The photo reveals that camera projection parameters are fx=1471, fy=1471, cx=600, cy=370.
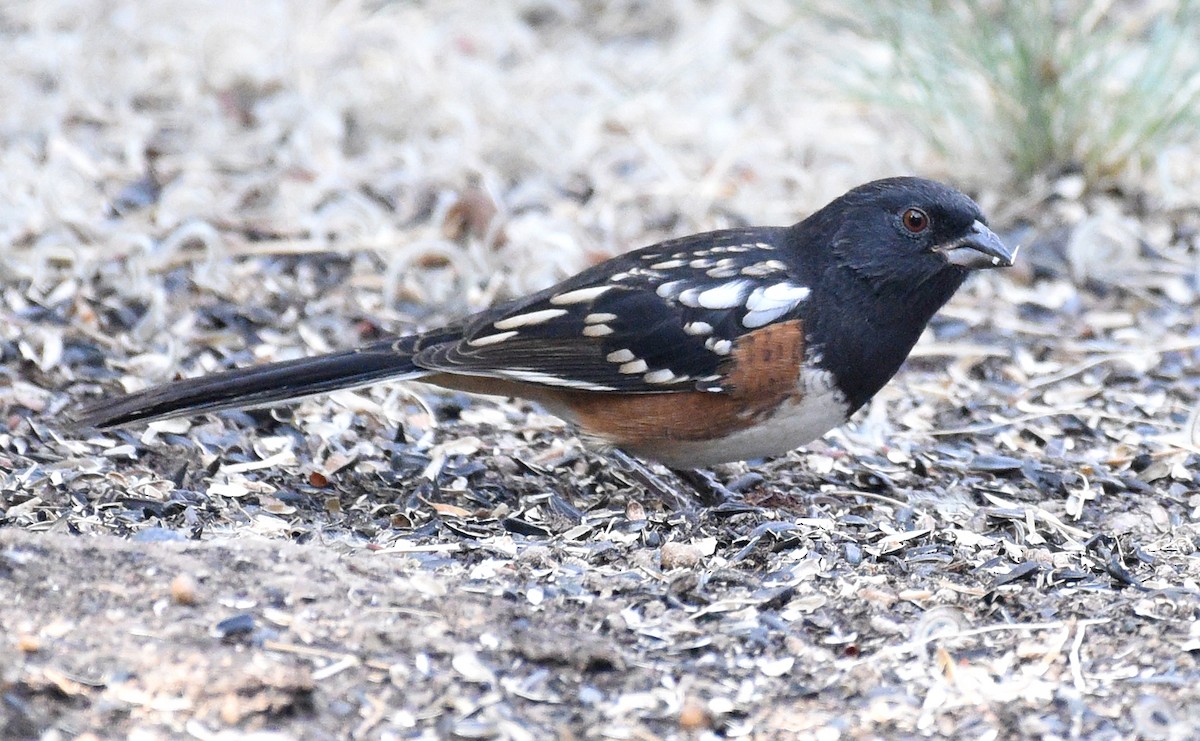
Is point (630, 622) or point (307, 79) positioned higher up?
point (307, 79)

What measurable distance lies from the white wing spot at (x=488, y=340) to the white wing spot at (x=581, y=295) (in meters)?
0.16

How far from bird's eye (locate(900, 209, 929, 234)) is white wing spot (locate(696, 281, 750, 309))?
0.47m

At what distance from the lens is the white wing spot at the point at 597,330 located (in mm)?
3967

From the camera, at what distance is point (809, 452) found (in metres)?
4.50

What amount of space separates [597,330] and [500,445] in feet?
2.13

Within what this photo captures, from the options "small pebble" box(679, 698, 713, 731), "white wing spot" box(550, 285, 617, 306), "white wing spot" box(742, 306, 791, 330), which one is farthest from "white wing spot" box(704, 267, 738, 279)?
"small pebble" box(679, 698, 713, 731)

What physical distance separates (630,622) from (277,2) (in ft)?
17.4

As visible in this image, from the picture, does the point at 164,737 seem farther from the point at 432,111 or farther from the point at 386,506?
the point at 432,111

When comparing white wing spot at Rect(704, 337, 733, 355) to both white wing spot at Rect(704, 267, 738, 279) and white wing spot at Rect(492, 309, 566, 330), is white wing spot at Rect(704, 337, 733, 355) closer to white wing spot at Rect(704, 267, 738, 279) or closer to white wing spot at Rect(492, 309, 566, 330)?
white wing spot at Rect(704, 267, 738, 279)

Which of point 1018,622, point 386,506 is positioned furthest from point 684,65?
point 1018,622

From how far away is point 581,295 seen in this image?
4.07m

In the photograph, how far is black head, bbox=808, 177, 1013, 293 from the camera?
12.9 ft

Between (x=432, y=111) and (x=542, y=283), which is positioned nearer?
(x=542, y=283)

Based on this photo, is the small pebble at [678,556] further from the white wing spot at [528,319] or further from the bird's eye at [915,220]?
the bird's eye at [915,220]
